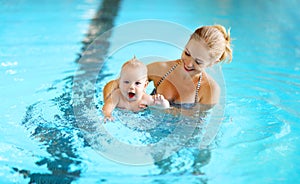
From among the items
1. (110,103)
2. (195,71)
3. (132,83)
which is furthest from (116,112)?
(195,71)

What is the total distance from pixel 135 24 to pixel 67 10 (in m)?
3.08

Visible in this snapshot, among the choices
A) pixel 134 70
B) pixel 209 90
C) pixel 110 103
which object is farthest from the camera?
pixel 209 90

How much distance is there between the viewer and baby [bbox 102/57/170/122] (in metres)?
2.12

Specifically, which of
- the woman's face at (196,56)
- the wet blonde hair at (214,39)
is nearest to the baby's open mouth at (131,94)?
the woman's face at (196,56)

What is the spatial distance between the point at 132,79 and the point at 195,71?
40 centimetres

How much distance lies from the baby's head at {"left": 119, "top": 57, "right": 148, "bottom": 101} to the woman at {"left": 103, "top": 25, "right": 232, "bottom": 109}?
0.13 m

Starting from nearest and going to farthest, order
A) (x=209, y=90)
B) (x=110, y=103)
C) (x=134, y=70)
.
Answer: (x=134, y=70)
(x=110, y=103)
(x=209, y=90)

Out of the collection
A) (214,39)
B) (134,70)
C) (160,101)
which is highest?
(214,39)

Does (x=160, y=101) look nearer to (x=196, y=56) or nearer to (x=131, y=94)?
(x=131, y=94)

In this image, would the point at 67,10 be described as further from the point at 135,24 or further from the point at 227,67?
the point at 135,24

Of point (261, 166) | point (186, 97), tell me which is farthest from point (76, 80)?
point (261, 166)

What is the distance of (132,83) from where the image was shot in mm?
2137

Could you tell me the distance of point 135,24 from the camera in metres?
2.60

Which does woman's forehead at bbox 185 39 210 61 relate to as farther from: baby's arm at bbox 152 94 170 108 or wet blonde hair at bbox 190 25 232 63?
baby's arm at bbox 152 94 170 108
